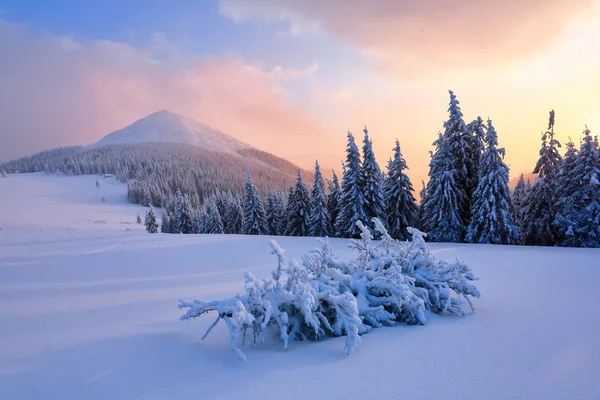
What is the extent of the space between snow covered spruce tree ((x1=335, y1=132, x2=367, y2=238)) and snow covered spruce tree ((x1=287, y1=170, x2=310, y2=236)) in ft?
27.7

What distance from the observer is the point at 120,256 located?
45.1ft

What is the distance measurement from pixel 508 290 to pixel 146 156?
189638 millimetres

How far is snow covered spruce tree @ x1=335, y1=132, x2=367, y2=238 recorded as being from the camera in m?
26.5

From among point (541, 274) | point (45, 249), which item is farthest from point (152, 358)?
point (45, 249)

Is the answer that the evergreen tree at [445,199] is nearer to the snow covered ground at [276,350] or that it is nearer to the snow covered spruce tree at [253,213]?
the snow covered ground at [276,350]

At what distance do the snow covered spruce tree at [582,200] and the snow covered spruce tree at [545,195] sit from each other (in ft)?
4.15

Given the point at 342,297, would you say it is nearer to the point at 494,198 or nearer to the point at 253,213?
the point at 494,198

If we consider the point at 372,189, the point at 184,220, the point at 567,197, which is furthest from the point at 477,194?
the point at 184,220

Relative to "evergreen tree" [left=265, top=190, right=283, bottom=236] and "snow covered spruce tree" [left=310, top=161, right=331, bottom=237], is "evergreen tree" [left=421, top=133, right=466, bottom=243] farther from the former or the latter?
"evergreen tree" [left=265, top=190, right=283, bottom=236]

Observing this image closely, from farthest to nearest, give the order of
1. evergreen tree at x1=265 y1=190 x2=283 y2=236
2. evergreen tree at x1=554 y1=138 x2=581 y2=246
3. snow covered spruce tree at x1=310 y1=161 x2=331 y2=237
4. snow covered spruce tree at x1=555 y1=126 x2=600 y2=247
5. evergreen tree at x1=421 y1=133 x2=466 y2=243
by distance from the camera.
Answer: evergreen tree at x1=265 y1=190 x2=283 y2=236 < snow covered spruce tree at x1=310 y1=161 x2=331 y2=237 < evergreen tree at x1=421 y1=133 x2=466 y2=243 < evergreen tree at x1=554 y1=138 x2=581 y2=246 < snow covered spruce tree at x1=555 y1=126 x2=600 y2=247

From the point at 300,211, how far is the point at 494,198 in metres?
19.1

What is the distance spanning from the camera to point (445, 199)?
2317 cm

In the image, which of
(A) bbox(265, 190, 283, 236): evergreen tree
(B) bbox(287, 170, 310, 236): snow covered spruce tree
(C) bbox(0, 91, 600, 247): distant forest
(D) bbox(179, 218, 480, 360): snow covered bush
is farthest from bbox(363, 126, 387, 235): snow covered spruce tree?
(D) bbox(179, 218, 480, 360): snow covered bush

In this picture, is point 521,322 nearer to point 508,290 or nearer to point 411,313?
point 411,313
